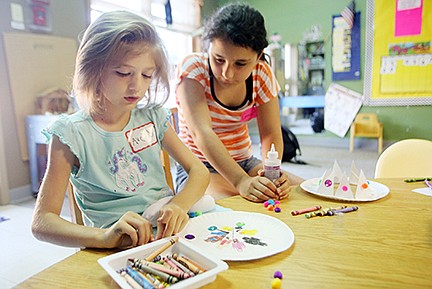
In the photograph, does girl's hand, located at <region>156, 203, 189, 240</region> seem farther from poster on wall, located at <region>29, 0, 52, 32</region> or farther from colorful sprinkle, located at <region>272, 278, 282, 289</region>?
poster on wall, located at <region>29, 0, 52, 32</region>

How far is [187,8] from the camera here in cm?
492

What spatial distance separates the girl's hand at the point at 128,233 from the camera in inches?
23.6

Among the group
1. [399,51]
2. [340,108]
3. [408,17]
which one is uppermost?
[408,17]

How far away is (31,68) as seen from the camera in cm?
287

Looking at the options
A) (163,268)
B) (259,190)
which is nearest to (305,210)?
(259,190)

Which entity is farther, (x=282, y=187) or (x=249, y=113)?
(x=249, y=113)

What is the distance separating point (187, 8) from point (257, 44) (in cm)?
415

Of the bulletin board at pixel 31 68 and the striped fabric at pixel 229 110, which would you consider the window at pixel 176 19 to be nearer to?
the bulletin board at pixel 31 68

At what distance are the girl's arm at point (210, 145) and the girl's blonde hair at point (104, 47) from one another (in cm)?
35

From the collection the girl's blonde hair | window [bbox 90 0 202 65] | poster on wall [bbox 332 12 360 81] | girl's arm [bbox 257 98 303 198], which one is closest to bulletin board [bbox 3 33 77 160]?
window [bbox 90 0 202 65]

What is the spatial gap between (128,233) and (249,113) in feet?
3.09

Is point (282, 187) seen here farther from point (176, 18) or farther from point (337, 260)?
point (176, 18)

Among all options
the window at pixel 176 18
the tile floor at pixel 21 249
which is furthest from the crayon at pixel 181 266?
the window at pixel 176 18

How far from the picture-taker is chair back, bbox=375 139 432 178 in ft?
4.19
